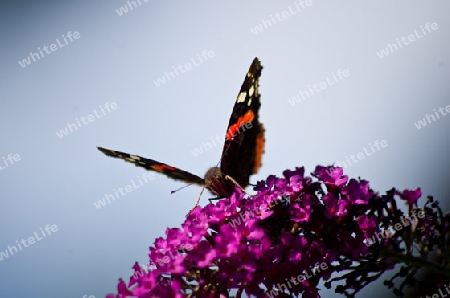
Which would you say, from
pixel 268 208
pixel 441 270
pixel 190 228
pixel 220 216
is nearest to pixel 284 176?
pixel 268 208

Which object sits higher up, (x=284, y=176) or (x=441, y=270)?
(x=284, y=176)

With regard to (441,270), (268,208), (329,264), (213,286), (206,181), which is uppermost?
(206,181)

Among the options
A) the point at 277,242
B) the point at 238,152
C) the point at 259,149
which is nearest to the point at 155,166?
the point at 238,152

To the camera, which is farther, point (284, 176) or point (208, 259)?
point (284, 176)

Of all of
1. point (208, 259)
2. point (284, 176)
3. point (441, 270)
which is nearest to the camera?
point (441, 270)

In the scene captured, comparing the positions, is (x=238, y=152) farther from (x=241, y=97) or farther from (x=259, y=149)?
(x=241, y=97)

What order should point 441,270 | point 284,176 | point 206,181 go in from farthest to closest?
1. point 206,181
2. point 284,176
3. point 441,270

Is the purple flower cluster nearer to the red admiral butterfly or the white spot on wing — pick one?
the red admiral butterfly

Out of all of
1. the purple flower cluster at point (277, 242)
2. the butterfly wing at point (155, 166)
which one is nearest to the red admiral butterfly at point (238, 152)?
the butterfly wing at point (155, 166)

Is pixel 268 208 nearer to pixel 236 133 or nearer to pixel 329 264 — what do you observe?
pixel 329 264
